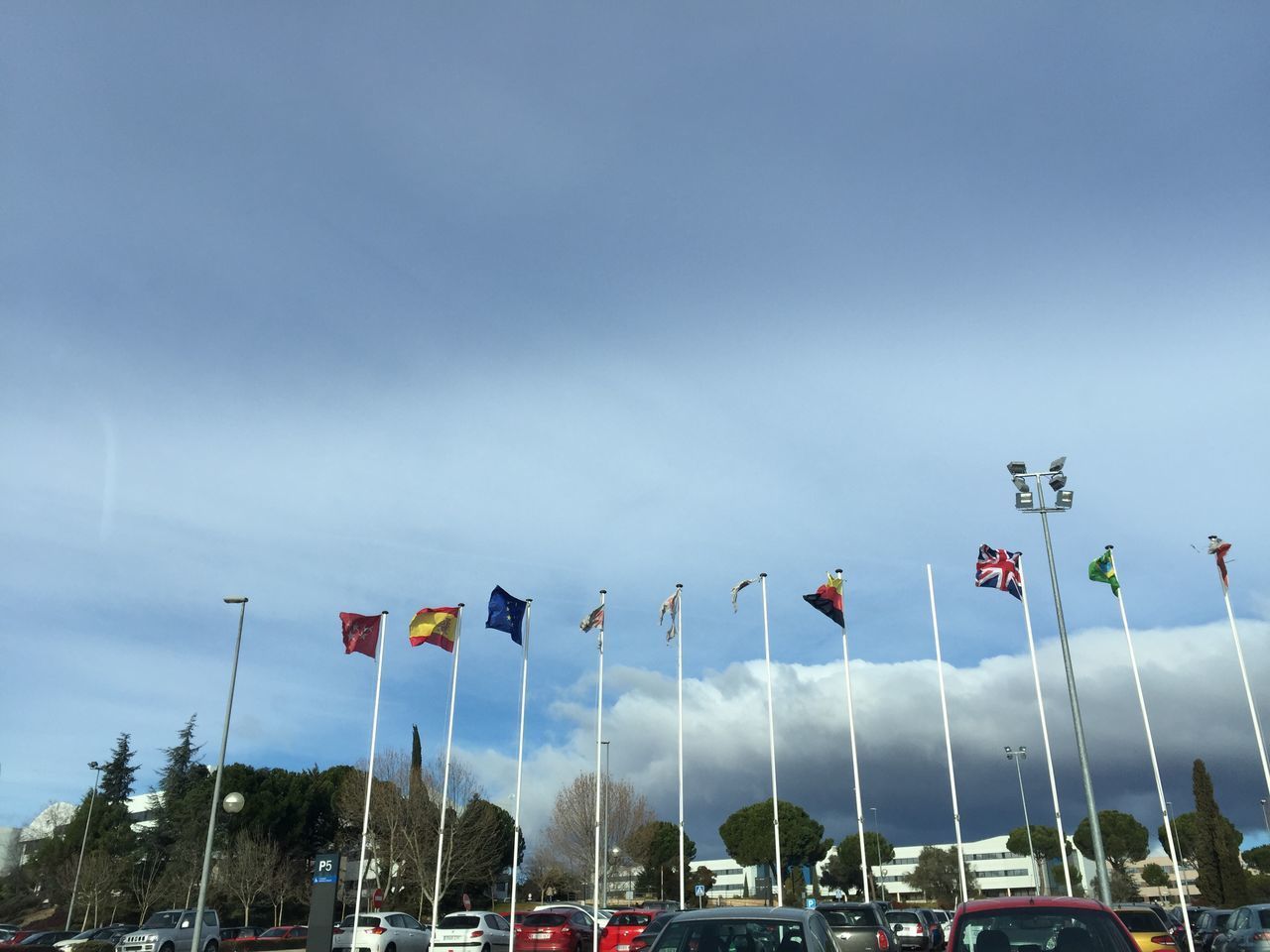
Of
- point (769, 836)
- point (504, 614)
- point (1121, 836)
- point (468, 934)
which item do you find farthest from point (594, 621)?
point (1121, 836)

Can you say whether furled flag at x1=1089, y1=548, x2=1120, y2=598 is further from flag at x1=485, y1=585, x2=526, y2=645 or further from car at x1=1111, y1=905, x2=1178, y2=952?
flag at x1=485, y1=585, x2=526, y2=645

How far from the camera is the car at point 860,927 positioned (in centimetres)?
1812

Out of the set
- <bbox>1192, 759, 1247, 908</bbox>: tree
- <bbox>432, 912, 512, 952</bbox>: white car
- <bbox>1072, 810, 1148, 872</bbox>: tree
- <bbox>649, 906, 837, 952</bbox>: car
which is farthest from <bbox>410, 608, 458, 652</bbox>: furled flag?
<bbox>1072, 810, 1148, 872</bbox>: tree

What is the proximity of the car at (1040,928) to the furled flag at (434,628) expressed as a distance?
2294cm

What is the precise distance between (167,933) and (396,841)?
81.8ft

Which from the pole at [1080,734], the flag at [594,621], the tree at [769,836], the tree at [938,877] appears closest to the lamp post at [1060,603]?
the pole at [1080,734]

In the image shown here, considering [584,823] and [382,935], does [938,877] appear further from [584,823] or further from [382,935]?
[382,935]

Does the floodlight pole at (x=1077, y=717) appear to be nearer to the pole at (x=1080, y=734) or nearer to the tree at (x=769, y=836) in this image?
the pole at (x=1080, y=734)

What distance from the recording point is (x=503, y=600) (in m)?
30.2

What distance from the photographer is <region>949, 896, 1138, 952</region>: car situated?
27.4 ft

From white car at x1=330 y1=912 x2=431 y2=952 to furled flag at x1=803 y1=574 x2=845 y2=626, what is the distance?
15.4 m

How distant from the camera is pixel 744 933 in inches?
361

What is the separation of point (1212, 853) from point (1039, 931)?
6493 centimetres

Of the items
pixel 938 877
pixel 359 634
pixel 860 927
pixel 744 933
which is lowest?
pixel 938 877
